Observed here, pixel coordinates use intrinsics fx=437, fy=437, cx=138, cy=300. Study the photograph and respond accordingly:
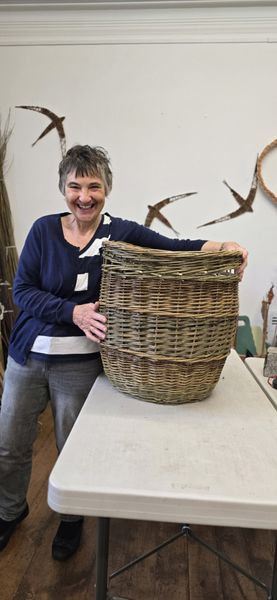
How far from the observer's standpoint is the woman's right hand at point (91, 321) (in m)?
1.02

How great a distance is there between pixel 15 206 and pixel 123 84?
101 centimetres

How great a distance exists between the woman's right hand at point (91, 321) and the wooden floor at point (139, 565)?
0.83 m

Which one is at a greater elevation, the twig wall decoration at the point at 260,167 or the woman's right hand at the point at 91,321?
the twig wall decoration at the point at 260,167

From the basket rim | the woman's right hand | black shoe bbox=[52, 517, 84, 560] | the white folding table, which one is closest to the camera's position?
the white folding table

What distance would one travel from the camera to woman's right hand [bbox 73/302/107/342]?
102cm

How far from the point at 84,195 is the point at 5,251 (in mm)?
1734

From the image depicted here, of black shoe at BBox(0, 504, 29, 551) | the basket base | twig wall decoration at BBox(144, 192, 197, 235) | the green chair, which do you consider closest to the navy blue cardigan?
the basket base

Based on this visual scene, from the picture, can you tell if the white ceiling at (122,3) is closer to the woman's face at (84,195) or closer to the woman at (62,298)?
the woman at (62,298)

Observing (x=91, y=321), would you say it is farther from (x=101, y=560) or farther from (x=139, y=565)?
(x=139, y=565)

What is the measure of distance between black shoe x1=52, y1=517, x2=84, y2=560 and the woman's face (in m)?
1.06

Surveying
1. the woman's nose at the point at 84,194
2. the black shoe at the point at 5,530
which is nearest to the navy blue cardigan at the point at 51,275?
the woman's nose at the point at 84,194

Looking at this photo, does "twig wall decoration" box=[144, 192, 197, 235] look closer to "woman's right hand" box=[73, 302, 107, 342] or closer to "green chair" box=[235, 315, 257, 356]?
"green chair" box=[235, 315, 257, 356]

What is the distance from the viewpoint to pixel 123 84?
267 cm

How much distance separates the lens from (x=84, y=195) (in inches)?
46.9
